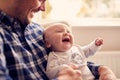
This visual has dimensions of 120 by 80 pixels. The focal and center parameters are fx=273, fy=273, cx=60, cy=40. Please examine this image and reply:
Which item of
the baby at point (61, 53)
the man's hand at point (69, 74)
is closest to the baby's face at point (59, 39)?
the baby at point (61, 53)

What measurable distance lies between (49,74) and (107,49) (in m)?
1.32

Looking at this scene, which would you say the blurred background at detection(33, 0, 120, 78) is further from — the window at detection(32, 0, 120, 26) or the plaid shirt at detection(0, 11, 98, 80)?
the plaid shirt at detection(0, 11, 98, 80)

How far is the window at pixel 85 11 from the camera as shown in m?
2.67

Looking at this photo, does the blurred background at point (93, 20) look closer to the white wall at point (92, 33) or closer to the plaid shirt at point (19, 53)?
the white wall at point (92, 33)

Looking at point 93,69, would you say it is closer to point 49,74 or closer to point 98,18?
point 49,74

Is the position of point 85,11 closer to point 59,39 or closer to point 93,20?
point 93,20

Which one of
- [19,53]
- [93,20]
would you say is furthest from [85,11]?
[19,53]

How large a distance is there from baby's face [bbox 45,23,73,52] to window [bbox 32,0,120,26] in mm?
1189

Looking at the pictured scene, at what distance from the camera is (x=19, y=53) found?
1.19 m

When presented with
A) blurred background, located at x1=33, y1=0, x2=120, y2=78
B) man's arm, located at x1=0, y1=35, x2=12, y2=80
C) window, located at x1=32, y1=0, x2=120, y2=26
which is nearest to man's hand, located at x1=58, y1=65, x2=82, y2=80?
man's arm, located at x1=0, y1=35, x2=12, y2=80

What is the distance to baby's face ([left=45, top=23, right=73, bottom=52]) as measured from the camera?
54.9 inches

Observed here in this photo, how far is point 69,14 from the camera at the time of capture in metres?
2.73

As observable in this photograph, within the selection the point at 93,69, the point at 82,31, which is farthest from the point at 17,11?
the point at 82,31

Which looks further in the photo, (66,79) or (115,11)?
(115,11)
